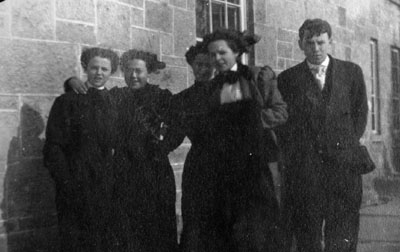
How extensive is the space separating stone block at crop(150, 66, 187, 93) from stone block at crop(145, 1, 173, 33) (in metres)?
0.23

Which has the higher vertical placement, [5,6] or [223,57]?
[5,6]

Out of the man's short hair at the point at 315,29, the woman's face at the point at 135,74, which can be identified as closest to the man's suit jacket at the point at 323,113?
the man's short hair at the point at 315,29

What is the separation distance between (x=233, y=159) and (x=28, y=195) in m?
1.02

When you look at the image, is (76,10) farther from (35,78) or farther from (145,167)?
(145,167)

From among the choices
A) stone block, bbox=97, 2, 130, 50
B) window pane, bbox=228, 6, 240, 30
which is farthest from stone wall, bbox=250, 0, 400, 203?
stone block, bbox=97, 2, 130, 50

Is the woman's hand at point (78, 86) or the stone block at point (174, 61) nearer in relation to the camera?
the woman's hand at point (78, 86)

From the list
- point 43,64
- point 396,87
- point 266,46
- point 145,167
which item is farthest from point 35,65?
point 396,87

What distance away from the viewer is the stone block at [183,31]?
299 centimetres

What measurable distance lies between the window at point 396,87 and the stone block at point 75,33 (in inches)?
88.9

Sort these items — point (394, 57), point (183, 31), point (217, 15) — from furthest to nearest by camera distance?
point (394, 57) < point (217, 15) < point (183, 31)

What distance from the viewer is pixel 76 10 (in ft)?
8.28

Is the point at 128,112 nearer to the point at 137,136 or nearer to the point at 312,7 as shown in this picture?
the point at 137,136

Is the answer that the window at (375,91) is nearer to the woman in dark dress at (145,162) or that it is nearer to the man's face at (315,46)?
the man's face at (315,46)

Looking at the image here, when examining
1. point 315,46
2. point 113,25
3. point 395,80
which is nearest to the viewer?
point 315,46
